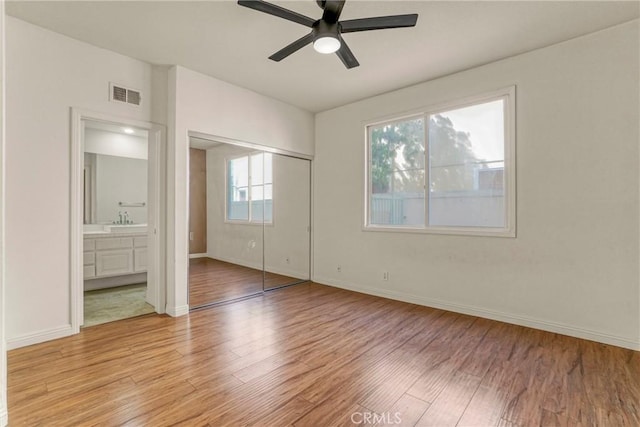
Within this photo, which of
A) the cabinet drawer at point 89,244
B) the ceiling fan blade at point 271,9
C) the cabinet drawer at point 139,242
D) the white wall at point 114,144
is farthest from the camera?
the cabinet drawer at point 139,242

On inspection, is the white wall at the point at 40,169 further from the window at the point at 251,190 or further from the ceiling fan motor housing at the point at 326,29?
the ceiling fan motor housing at the point at 326,29

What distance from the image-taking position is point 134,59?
11.1 ft

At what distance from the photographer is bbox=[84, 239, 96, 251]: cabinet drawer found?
13.8 ft

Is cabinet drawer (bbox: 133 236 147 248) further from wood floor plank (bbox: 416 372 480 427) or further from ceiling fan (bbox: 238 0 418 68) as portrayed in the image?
wood floor plank (bbox: 416 372 480 427)

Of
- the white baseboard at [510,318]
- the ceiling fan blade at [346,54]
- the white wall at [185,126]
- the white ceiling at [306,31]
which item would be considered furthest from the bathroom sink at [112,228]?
the ceiling fan blade at [346,54]

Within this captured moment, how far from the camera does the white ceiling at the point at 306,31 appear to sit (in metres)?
2.50

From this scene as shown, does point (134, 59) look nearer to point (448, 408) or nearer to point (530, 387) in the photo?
point (448, 408)

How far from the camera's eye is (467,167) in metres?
3.65

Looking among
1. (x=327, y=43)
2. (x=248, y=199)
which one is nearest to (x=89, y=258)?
(x=248, y=199)

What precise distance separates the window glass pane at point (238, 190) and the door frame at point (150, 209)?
102cm

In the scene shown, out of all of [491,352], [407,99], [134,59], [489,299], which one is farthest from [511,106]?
[134,59]

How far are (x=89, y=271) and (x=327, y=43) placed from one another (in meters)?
4.41

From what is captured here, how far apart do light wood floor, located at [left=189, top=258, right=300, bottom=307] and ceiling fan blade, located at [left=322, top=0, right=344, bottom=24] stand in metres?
3.08

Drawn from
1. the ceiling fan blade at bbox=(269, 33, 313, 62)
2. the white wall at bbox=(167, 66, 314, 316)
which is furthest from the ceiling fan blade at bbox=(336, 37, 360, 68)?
the white wall at bbox=(167, 66, 314, 316)
